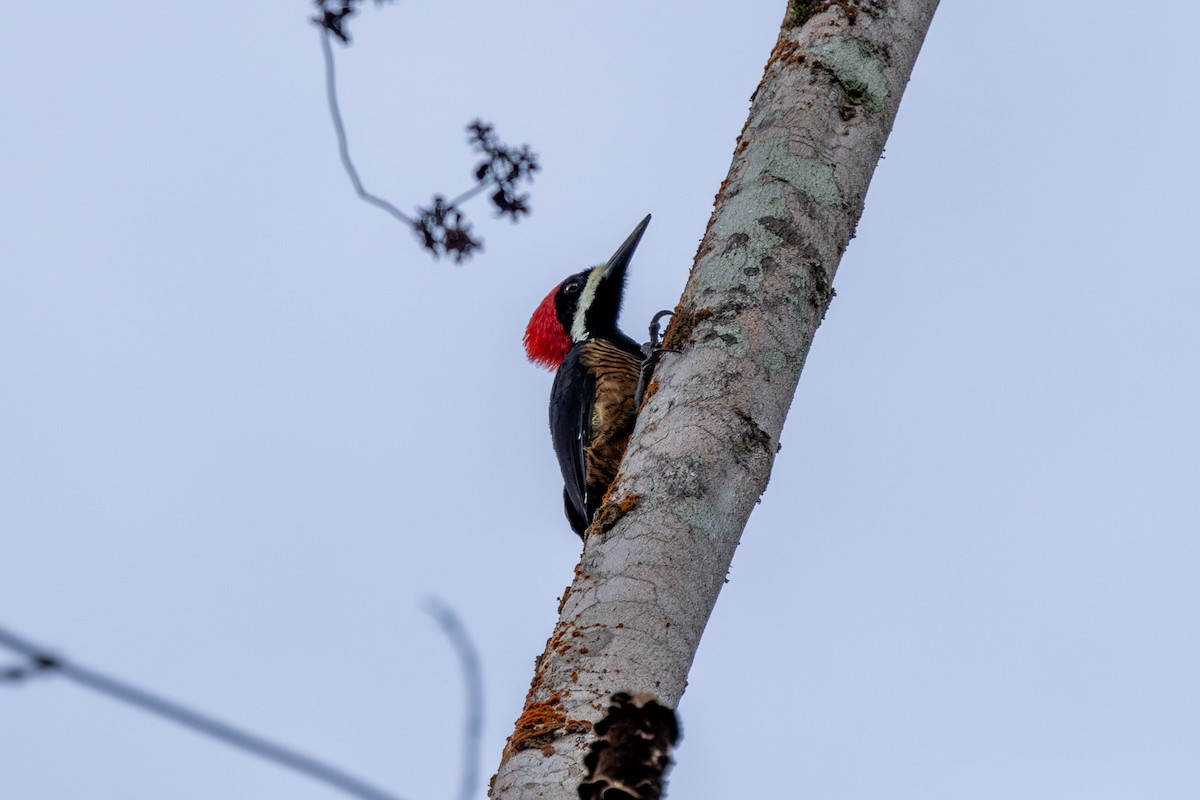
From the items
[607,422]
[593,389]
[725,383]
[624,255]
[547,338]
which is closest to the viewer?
[725,383]

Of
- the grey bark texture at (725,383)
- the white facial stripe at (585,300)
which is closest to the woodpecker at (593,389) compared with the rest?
the white facial stripe at (585,300)

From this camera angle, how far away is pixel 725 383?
2.60m

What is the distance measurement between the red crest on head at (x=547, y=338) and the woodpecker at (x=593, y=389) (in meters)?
0.05

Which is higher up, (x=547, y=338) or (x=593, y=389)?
(x=547, y=338)

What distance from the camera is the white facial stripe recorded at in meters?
6.69

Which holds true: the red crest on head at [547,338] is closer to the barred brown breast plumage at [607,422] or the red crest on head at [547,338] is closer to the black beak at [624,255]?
the black beak at [624,255]

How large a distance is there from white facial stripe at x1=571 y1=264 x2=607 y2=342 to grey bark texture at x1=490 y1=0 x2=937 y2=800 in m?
3.41

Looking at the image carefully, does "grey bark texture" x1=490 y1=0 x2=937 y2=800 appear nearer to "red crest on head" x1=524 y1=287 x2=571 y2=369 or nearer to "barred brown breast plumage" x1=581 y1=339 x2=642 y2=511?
"barred brown breast plumage" x1=581 y1=339 x2=642 y2=511

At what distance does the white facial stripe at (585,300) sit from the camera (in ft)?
22.0

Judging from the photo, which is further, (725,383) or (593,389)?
(593,389)

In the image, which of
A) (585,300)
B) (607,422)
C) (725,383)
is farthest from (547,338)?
(725,383)

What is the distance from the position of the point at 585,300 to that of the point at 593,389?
4.61 ft

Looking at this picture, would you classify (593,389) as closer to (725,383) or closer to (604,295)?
(604,295)

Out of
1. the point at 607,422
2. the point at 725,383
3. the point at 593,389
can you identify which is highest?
the point at 593,389
